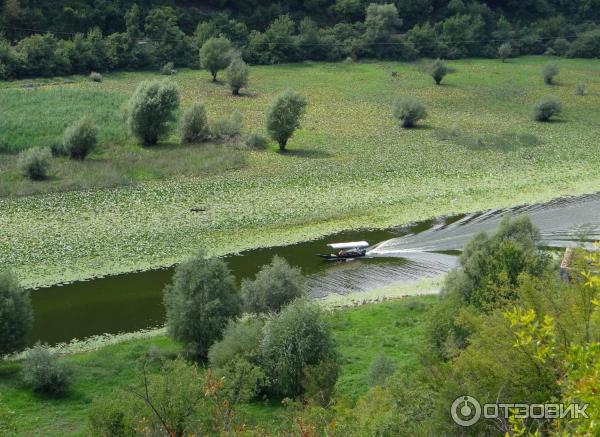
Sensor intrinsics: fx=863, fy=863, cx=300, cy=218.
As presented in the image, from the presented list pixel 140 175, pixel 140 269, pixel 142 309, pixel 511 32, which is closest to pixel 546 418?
pixel 142 309

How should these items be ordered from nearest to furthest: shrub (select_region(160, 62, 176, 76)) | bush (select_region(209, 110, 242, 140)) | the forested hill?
bush (select_region(209, 110, 242, 140))
shrub (select_region(160, 62, 176, 76))
the forested hill

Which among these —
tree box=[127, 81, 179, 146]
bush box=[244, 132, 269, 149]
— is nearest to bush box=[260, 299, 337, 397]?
bush box=[244, 132, 269, 149]

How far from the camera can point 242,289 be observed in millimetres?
35750

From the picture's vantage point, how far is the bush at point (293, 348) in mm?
29297

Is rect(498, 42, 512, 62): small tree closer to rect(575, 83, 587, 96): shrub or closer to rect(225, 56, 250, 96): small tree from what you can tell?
rect(575, 83, 587, 96): shrub

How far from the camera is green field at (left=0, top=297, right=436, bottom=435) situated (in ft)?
91.9

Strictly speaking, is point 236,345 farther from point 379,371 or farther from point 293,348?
point 379,371

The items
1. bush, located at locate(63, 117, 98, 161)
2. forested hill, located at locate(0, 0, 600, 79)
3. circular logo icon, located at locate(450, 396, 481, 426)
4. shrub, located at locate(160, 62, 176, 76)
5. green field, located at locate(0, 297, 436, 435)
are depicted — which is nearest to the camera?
circular logo icon, located at locate(450, 396, 481, 426)

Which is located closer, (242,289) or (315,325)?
(315,325)

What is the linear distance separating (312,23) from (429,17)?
59.6 feet

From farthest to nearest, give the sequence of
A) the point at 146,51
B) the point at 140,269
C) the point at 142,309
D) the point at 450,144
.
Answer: the point at 146,51 < the point at 450,144 < the point at 140,269 < the point at 142,309

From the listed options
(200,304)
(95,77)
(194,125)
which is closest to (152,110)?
(194,125)

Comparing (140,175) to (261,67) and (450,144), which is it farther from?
(261,67)

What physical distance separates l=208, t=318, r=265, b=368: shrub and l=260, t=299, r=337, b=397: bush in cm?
45
